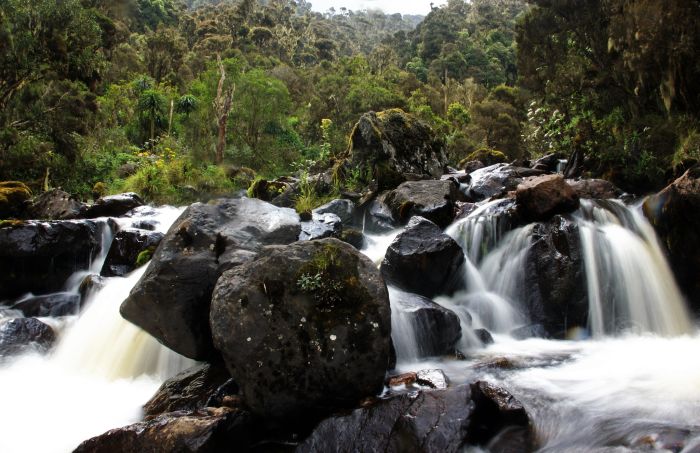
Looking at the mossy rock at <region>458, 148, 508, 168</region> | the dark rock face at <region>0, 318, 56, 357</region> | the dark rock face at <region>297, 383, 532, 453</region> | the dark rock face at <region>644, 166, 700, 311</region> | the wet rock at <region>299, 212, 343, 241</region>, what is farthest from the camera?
the mossy rock at <region>458, 148, 508, 168</region>

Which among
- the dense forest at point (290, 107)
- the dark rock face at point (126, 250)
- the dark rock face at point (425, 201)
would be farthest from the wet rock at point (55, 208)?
the dark rock face at point (425, 201)

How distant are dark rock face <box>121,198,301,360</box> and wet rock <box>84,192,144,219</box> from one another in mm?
5999

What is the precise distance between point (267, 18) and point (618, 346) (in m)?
62.1

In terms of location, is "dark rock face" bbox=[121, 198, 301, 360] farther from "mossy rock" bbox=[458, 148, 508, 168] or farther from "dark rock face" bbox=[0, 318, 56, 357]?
"mossy rock" bbox=[458, 148, 508, 168]

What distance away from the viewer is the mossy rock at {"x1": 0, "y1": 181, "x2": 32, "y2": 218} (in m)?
10.9

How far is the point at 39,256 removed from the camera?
8.42 meters

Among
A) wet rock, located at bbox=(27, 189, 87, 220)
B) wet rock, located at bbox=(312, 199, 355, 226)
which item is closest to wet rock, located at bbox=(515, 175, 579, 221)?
wet rock, located at bbox=(312, 199, 355, 226)

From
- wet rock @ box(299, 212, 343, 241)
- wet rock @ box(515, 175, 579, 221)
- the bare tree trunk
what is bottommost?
wet rock @ box(299, 212, 343, 241)

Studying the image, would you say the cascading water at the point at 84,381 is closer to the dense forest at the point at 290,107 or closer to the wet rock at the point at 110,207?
the wet rock at the point at 110,207

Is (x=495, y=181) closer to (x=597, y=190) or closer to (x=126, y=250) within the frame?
(x=597, y=190)

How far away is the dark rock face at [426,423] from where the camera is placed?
152 inches

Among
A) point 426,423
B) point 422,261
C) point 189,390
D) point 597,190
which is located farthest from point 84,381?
point 597,190

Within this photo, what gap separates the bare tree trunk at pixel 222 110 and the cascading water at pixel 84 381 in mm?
12248

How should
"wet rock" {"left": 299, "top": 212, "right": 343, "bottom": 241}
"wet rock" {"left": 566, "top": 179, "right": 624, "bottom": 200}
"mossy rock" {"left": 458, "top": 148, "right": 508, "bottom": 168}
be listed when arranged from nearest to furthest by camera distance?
1. "wet rock" {"left": 299, "top": 212, "right": 343, "bottom": 241}
2. "wet rock" {"left": 566, "top": 179, "right": 624, "bottom": 200}
3. "mossy rock" {"left": 458, "top": 148, "right": 508, "bottom": 168}
